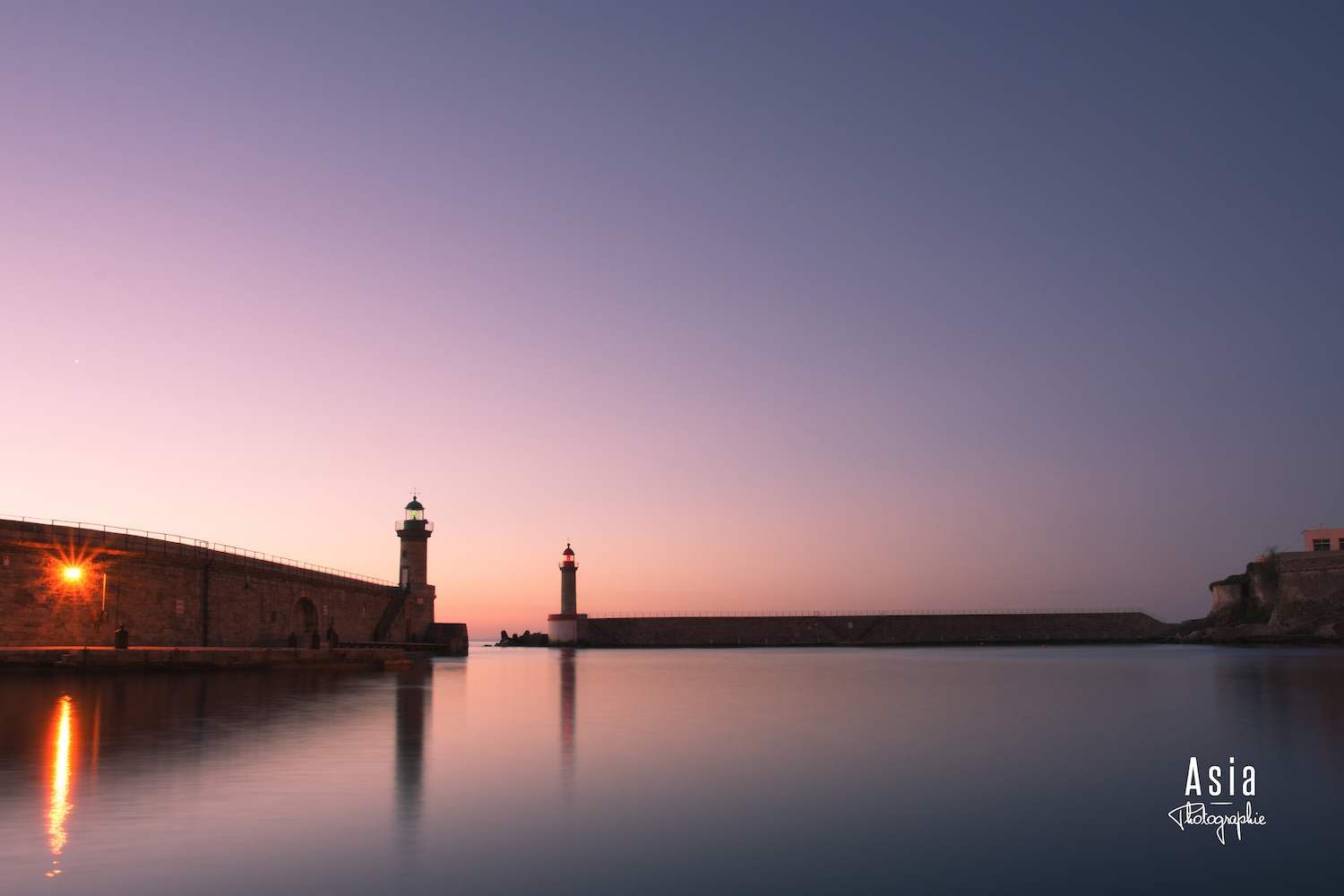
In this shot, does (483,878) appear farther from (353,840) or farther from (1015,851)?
(1015,851)

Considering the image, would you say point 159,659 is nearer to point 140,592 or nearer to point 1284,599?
point 140,592

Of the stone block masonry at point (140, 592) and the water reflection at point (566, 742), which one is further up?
the stone block masonry at point (140, 592)

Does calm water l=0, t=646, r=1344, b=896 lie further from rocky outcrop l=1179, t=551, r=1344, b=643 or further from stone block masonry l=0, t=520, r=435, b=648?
rocky outcrop l=1179, t=551, r=1344, b=643

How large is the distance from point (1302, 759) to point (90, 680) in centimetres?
2317

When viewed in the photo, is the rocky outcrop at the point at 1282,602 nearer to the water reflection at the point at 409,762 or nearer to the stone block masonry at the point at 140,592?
the stone block masonry at the point at 140,592

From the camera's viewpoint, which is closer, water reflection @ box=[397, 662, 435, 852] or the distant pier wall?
water reflection @ box=[397, 662, 435, 852]

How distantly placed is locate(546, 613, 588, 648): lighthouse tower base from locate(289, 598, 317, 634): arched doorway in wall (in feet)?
129

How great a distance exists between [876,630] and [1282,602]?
102 feet

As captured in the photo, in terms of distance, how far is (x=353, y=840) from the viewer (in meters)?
6.59

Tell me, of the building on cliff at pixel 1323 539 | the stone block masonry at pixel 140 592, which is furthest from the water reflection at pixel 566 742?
the building on cliff at pixel 1323 539

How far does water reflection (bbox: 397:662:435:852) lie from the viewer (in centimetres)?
721

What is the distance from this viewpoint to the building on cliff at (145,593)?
2591 centimetres

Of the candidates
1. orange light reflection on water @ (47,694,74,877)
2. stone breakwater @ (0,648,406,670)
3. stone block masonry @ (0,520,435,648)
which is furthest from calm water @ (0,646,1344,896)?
stone block masonry @ (0,520,435,648)

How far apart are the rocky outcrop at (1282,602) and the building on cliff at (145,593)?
6263cm
